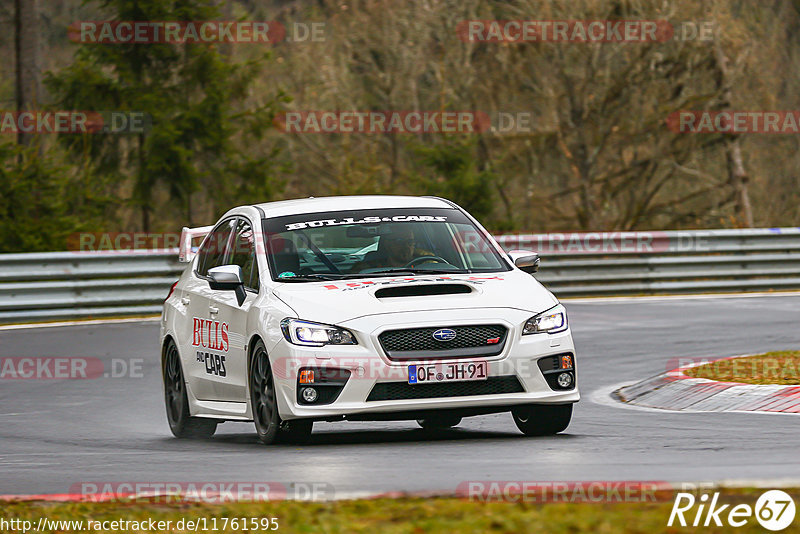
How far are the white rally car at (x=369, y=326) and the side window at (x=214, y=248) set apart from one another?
135 mm

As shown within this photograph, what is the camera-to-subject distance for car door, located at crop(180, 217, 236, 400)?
11.1 m

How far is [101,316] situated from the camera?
74.0ft

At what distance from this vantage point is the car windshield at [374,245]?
10.7 m

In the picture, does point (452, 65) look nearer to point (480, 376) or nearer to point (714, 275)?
point (714, 275)

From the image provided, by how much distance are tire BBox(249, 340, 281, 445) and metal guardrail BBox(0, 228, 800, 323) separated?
12627mm

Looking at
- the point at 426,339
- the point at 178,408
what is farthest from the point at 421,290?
the point at 178,408

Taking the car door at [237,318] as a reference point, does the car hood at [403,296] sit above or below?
above

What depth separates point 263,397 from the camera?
10.2 metres

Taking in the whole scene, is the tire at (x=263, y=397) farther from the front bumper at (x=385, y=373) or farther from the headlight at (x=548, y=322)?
the headlight at (x=548, y=322)

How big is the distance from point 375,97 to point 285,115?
3.54 m

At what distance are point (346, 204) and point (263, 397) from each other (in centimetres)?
186

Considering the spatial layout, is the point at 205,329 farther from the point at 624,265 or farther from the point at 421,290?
the point at 624,265

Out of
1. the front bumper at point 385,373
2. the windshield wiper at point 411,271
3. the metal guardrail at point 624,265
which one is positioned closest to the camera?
the front bumper at point 385,373

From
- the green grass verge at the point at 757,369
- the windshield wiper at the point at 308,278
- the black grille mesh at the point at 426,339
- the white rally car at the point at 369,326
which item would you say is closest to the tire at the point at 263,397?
the white rally car at the point at 369,326
